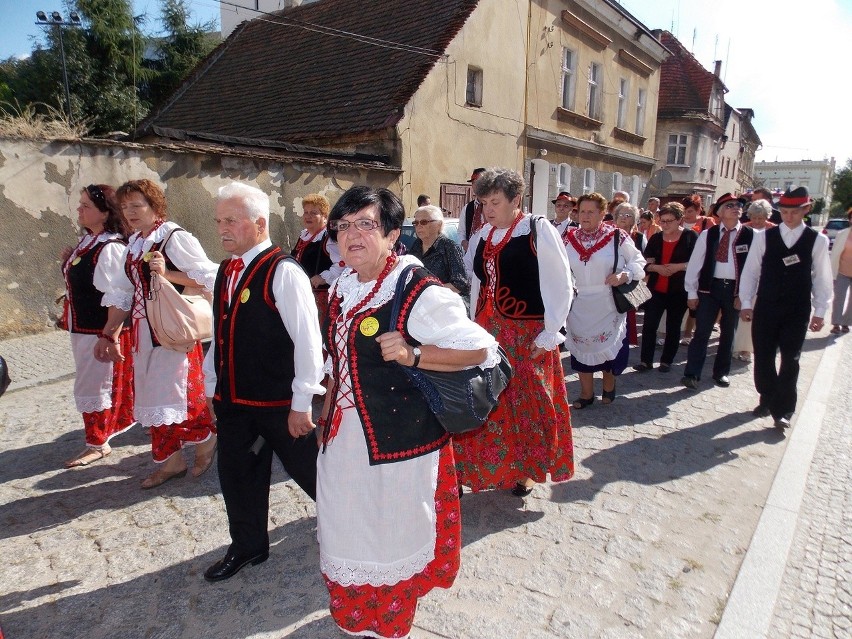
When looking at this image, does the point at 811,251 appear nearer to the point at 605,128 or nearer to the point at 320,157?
the point at 320,157

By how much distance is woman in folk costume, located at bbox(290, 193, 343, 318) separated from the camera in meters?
5.32

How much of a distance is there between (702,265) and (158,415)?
212 inches

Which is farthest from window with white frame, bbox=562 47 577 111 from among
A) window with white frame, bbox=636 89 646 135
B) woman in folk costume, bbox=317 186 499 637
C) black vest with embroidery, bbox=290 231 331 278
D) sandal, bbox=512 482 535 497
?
woman in folk costume, bbox=317 186 499 637

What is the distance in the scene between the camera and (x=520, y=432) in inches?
145

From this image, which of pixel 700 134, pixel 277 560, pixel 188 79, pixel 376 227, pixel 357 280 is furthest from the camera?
pixel 700 134

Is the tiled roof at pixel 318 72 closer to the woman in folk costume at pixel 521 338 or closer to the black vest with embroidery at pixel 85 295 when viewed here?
the black vest with embroidery at pixel 85 295

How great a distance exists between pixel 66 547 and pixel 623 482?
3.45 m

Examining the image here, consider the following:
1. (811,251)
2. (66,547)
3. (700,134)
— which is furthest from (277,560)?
(700,134)

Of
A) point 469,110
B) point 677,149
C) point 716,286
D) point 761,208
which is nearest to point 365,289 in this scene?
point 761,208

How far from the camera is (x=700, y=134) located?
29.8m

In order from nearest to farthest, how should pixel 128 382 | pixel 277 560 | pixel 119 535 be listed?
pixel 277 560 < pixel 119 535 < pixel 128 382

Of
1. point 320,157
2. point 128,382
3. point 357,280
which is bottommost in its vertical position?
point 128,382

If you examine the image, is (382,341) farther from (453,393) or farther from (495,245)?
(495,245)

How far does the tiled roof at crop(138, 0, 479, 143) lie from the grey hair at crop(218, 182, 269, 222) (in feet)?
30.9
